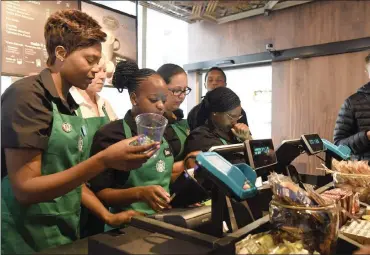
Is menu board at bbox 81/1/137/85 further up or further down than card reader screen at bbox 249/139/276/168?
further up

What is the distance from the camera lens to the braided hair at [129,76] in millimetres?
1604

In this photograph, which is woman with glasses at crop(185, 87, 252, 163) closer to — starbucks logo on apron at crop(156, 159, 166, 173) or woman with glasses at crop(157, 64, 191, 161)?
woman with glasses at crop(157, 64, 191, 161)

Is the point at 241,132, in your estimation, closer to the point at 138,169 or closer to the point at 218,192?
the point at 138,169

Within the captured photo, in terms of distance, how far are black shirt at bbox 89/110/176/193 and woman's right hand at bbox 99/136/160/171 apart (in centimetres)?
33

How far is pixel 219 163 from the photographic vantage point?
2.42 feet

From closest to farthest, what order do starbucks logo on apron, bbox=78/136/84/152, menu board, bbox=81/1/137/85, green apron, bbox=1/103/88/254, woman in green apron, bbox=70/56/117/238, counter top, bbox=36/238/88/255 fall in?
1. counter top, bbox=36/238/88/255
2. green apron, bbox=1/103/88/254
3. starbucks logo on apron, bbox=78/136/84/152
4. woman in green apron, bbox=70/56/117/238
5. menu board, bbox=81/1/137/85

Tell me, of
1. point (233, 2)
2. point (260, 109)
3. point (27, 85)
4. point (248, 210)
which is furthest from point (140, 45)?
point (248, 210)

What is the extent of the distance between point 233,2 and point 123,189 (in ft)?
8.81

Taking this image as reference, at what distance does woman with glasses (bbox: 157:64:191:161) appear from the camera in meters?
1.96

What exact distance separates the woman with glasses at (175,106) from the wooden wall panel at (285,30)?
1.92 metres

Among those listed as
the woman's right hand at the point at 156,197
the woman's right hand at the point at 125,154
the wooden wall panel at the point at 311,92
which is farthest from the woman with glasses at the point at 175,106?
the wooden wall panel at the point at 311,92

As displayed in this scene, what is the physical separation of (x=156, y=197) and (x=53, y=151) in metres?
0.41

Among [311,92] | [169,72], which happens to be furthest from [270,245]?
[311,92]

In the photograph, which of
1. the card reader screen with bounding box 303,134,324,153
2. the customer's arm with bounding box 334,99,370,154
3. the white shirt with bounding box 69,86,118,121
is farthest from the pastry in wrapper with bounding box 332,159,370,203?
the white shirt with bounding box 69,86,118,121
